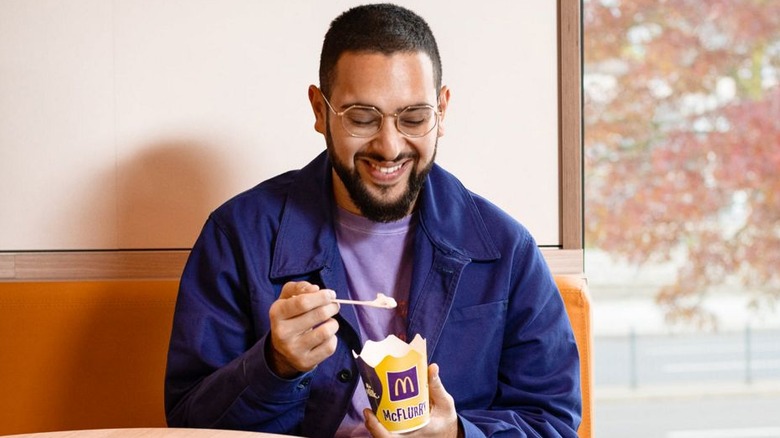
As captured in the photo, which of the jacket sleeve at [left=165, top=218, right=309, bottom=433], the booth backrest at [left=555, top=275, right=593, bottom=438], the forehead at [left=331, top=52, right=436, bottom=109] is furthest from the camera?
the booth backrest at [left=555, top=275, right=593, bottom=438]

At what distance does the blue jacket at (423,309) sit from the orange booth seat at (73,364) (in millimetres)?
294

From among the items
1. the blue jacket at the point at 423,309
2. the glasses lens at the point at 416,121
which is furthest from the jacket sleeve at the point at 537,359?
the glasses lens at the point at 416,121

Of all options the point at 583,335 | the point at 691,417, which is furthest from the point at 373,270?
the point at 691,417

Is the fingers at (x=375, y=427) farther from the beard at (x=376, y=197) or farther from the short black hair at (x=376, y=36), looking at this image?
the short black hair at (x=376, y=36)

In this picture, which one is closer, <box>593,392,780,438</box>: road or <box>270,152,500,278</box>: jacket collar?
<box>270,152,500,278</box>: jacket collar

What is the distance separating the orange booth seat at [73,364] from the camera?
1.87 metres

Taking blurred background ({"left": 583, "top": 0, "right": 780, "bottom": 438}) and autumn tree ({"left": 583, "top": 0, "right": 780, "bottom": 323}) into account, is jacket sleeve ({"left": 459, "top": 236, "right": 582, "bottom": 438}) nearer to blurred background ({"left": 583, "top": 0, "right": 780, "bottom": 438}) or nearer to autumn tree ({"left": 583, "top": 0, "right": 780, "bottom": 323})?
blurred background ({"left": 583, "top": 0, "right": 780, "bottom": 438})

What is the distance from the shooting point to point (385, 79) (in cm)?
149

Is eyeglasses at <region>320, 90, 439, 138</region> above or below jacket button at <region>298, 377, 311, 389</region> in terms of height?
above

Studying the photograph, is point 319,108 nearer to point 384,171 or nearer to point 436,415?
point 384,171

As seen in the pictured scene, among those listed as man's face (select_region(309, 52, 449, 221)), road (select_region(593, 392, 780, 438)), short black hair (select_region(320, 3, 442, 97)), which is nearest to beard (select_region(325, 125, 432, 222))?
man's face (select_region(309, 52, 449, 221))

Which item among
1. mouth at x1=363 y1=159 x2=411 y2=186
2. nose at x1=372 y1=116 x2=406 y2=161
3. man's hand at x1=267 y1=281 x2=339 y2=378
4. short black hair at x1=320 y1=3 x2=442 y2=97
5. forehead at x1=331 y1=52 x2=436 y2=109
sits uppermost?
short black hair at x1=320 y1=3 x2=442 y2=97

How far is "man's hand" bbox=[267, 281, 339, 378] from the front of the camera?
48.4 inches

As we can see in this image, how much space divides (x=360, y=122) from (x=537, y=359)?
0.50 meters
